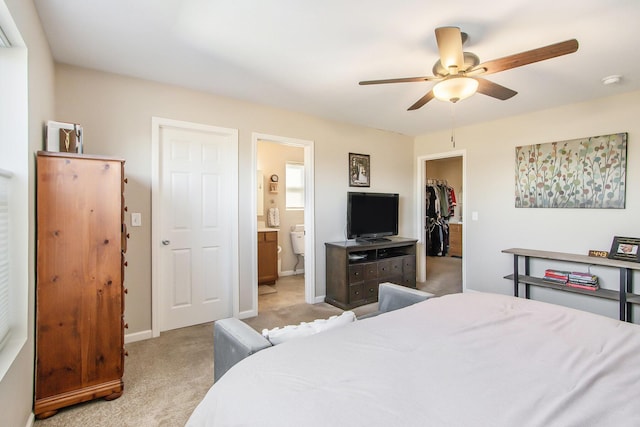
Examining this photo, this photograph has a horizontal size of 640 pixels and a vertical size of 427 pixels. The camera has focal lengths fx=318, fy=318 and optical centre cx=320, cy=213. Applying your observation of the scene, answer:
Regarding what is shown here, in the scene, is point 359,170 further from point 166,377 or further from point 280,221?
point 166,377

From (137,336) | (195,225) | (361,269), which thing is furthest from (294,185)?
(137,336)

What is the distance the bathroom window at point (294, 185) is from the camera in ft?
18.9

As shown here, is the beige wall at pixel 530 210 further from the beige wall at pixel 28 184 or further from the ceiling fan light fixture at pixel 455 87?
the beige wall at pixel 28 184

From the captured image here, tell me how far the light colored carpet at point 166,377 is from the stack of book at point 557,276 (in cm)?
199

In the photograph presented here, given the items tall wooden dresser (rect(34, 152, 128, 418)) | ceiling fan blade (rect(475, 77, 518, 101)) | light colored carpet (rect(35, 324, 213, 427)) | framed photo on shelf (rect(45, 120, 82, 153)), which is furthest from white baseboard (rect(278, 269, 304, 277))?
ceiling fan blade (rect(475, 77, 518, 101))

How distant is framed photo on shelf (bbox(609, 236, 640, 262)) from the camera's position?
9.95 ft

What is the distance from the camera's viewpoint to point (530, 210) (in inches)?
155

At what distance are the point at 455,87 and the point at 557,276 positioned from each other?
2.70 metres

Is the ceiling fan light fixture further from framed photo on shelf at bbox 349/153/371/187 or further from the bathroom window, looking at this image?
the bathroom window

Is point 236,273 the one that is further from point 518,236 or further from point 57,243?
point 518,236

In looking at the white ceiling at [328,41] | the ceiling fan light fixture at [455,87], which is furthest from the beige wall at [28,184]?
the ceiling fan light fixture at [455,87]

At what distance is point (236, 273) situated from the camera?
137 inches

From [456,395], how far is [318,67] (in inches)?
97.7

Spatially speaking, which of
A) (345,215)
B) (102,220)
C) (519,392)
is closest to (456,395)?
(519,392)
